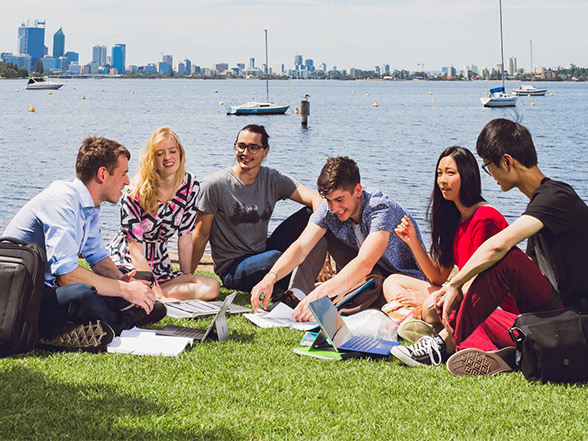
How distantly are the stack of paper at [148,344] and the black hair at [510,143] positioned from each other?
2.27m

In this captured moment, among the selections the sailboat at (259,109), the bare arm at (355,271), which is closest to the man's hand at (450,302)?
the bare arm at (355,271)

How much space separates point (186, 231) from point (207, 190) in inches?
19.8

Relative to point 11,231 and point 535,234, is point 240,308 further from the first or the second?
point 535,234

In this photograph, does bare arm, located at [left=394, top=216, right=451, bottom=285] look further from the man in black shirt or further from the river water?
the river water

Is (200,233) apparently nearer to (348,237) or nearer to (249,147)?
(249,147)

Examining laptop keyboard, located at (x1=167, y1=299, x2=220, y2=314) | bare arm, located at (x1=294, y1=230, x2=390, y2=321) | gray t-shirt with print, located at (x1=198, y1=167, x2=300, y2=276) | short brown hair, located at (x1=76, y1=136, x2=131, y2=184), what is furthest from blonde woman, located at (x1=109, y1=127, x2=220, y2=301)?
bare arm, located at (x1=294, y1=230, x2=390, y2=321)

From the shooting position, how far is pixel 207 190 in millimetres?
6488

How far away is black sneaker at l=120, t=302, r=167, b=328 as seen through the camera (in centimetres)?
492

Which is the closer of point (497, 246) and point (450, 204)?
point (497, 246)

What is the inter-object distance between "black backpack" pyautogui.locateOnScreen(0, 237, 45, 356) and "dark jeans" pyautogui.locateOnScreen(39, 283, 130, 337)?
229 mm

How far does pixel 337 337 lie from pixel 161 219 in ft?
6.77

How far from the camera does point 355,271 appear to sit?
5.23 m

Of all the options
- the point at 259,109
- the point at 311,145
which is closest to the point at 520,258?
the point at 311,145

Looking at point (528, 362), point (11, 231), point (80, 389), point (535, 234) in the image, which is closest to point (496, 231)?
point (535, 234)
